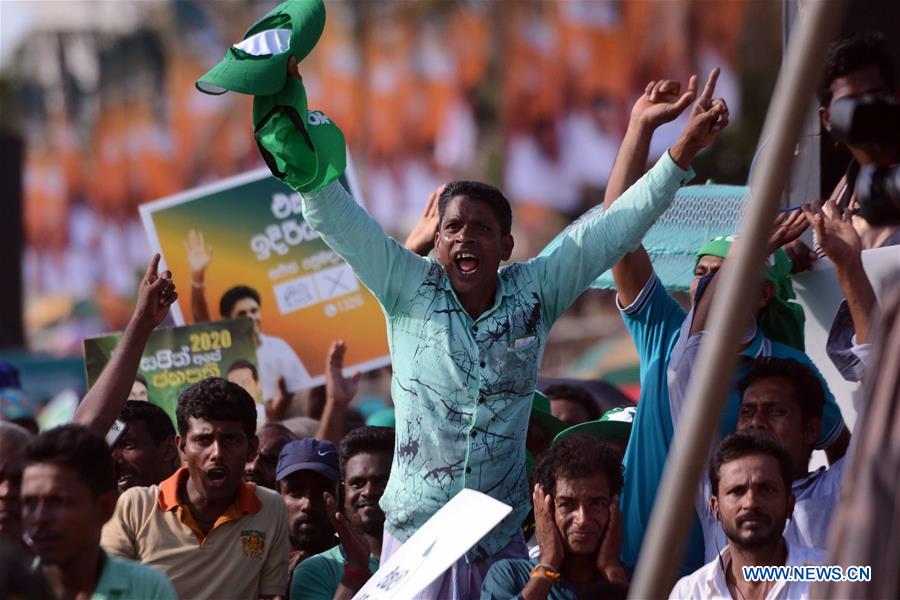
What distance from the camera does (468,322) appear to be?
4449 mm

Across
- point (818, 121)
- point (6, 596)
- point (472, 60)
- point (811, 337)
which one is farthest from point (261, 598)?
point (472, 60)

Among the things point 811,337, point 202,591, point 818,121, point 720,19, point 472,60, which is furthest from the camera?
point 472,60

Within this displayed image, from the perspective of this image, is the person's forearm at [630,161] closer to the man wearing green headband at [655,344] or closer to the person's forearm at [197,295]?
the man wearing green headband at [655,344]

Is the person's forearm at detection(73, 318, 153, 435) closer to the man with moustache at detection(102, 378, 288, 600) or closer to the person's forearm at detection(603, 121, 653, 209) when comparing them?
the man with moustache at detection(102, 378, 288, 600)

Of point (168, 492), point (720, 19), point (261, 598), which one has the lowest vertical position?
point (261, 598)

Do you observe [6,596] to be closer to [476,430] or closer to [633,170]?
[476,430]

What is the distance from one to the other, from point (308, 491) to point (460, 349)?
1438 mm

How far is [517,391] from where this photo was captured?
4449 millimetres

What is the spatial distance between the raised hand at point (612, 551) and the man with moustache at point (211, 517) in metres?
1.03

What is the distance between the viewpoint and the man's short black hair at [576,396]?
6883 millimetres

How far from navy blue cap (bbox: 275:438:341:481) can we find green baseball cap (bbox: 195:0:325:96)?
1.72 metres

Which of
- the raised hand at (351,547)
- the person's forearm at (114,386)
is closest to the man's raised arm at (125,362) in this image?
the person's forearm at (114,386)

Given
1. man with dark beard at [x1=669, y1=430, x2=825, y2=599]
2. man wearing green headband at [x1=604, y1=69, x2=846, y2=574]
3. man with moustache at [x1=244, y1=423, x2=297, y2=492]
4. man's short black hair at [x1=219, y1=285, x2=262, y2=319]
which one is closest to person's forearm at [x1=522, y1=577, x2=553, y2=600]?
man with dark beard at [x1=669, y1=430, x2=825, y2=599]

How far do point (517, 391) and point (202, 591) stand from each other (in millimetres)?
Answer: 1207
